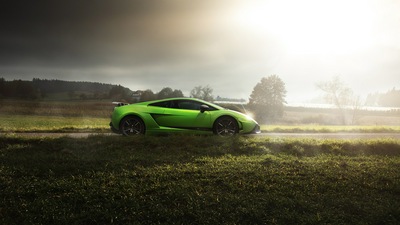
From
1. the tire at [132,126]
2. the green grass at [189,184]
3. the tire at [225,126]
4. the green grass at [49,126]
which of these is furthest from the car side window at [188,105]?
the green grass at [49,126]

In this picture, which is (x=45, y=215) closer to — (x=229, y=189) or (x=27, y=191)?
(x=27, y=191)

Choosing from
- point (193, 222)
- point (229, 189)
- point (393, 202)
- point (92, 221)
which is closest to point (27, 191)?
point (92, 221)

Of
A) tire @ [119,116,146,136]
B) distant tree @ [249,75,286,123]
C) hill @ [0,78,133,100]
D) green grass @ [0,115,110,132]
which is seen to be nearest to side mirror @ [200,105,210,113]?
tire @ [119,116,146,136]

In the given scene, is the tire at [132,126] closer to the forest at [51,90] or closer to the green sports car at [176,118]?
the green sports car at [176,118]

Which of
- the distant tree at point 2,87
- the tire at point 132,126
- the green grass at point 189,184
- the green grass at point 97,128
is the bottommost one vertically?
the green grass at point 189,184

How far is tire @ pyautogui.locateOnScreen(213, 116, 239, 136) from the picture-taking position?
10844 mm

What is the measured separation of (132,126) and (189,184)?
5.68 meters

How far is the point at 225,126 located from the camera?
428 inches

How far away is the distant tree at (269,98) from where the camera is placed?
53.4m

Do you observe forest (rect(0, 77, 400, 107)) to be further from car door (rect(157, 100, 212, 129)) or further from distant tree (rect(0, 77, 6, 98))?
car door (rect(157, 100, 212, 129))

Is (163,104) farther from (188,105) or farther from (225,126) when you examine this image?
(225,126)

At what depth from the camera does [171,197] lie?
4.91 m

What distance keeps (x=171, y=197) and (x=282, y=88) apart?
172ft

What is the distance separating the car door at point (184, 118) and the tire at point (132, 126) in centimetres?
67
